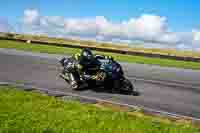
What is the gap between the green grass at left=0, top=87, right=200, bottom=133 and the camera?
666 centimetres

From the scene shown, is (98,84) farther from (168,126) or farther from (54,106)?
(168,126)

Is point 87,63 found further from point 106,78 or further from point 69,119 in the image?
point 69,119

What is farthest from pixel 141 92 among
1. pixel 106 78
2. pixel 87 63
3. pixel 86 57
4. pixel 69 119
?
pixel 69 119

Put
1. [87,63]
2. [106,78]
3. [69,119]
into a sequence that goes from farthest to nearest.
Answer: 1. [87,63]
2. [106,78]
3. [69,119]

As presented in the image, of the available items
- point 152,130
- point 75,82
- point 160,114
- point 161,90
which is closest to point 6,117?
point 152,130

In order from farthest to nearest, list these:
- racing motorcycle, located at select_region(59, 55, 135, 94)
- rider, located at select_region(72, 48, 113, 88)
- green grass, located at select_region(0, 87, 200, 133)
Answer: rider, located at select_region(72, 48, 113, 88) < racing motorcycle, located at select_region(59, 55, 135, 94) < green grass, located at select_region(0, 87, 200, 133)

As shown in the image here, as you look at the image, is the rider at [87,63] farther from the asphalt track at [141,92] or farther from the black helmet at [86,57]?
the asphalt track at [141,92]

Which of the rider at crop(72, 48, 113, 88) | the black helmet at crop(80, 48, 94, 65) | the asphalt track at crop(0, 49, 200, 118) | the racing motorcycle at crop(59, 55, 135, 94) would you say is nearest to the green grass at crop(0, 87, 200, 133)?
the asphalt track at crop(0, 49, 200, 118)

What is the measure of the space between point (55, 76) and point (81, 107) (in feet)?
22.2

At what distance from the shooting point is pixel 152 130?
7043 mm

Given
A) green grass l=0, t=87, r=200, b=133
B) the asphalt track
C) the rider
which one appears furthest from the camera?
the rider

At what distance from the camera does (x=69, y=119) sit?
7.39 m

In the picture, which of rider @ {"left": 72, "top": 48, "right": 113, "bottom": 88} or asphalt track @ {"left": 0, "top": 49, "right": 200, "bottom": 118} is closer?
asphalt track @ {"left": 0, "top": 49, "right": 200, "bottom": 118}

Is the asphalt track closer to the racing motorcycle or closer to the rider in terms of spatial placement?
the racing motorcycle
